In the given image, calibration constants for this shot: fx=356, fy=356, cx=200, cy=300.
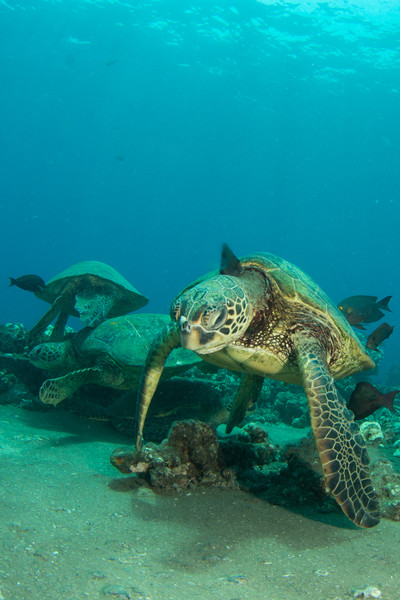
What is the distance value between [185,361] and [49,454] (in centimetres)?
247

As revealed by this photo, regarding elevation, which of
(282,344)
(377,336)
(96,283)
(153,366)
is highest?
(282,344)

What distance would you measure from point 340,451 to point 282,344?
1.38m

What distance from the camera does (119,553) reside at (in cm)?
242

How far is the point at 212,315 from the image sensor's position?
129 inches

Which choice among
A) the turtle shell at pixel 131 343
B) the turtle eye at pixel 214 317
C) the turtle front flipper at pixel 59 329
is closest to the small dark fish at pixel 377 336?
the turtle shell at pixel 131 343

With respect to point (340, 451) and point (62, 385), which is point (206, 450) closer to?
point (340, 451)

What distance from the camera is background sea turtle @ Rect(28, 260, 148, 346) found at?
966 cm

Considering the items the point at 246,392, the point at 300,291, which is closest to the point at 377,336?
the point at 246,392

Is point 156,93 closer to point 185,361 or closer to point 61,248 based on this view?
point 185,361

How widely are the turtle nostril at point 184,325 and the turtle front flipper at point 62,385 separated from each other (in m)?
3.01

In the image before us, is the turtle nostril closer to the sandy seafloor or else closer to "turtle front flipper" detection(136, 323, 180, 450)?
"turtle front flipper" detection(136, 323, 180, 450)

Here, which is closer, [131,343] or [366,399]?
[366,399]

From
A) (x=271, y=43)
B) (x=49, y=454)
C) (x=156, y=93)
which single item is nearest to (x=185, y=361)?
(x=49, y=454)

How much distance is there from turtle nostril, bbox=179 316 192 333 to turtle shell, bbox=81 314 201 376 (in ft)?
9.51
